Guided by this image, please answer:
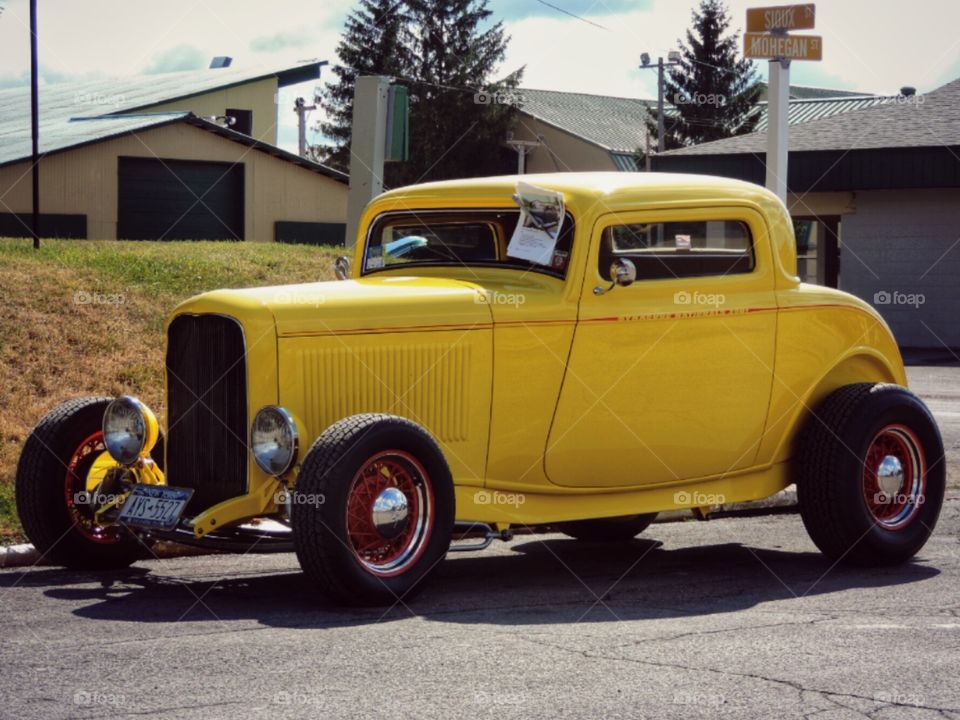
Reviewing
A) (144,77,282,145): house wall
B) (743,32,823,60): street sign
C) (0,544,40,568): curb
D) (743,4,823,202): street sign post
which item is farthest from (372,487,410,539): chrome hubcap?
(144,77,282,145): house wall

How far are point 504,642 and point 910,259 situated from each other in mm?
22282

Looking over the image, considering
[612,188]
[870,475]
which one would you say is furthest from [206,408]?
[870,475]

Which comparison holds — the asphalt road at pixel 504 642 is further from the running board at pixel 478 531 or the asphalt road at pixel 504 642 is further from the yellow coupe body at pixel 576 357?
the yellow coupe body at pixel 576 357

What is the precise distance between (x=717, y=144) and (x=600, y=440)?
2371 cm

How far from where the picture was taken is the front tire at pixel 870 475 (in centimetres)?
812

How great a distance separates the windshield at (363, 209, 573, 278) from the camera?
7824mm

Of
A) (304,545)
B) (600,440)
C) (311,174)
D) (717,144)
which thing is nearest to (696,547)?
(600,440)

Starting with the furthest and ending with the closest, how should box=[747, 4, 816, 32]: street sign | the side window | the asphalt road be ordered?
1. box=[747, 4, 816, 32]: street sign
2. the side window
3. the asphalt road

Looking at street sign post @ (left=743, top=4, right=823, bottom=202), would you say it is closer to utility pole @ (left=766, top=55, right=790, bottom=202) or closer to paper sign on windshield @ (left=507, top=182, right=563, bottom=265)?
utility pole @ (left=766, top=55, right=790, bottom=202)

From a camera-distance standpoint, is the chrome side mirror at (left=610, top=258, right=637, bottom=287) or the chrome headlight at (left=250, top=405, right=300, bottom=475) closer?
the chrome headlight at (left=250, top=405, right=300, bottom=475)

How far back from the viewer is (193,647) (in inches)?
230

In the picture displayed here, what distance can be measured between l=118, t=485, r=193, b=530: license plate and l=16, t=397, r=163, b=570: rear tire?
0.42m

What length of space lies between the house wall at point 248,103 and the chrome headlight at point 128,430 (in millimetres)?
35088

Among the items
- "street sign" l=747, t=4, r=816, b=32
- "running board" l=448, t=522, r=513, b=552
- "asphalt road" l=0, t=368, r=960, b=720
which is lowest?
"asphalt road" l=0, t=368, r=960, b=720
